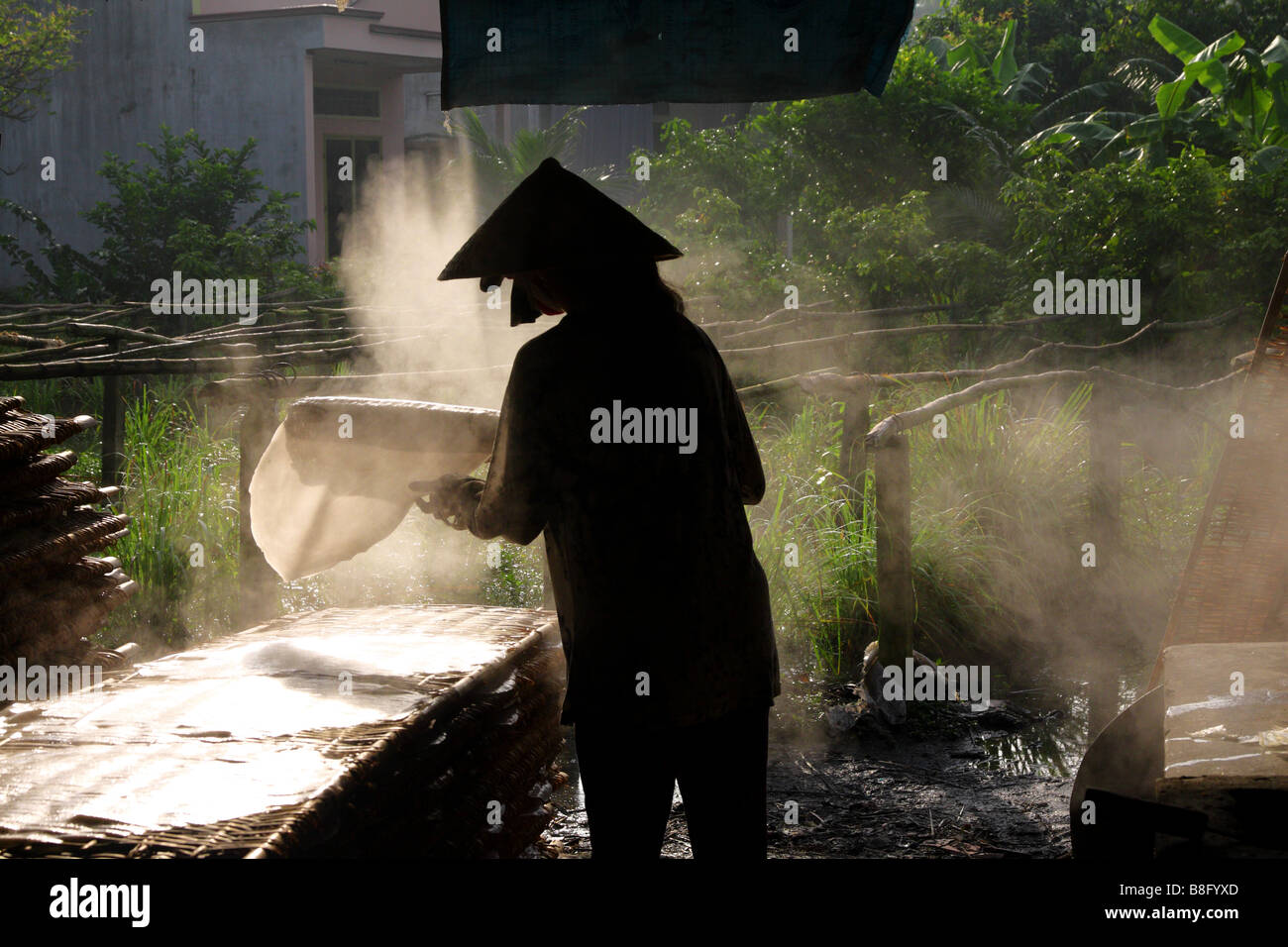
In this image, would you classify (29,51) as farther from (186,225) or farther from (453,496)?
(453,496)

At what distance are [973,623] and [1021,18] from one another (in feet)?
54.2

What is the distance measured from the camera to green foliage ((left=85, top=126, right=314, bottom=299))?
522 inches

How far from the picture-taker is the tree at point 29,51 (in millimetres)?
13367

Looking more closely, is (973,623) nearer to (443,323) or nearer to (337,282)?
(443,323)

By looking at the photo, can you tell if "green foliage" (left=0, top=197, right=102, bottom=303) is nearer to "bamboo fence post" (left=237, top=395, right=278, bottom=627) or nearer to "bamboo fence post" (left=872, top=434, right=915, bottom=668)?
"bamboo fence post" (left=237, top=395, right=278, bottom=627)

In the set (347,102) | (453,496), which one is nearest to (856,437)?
(453,496)

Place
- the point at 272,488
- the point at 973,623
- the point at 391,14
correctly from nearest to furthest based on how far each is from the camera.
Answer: the point at 272,488, the point at 973,623, the point at 391,14

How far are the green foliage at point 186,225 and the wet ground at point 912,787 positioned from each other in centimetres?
990

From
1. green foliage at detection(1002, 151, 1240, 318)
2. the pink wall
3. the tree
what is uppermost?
the pink wall

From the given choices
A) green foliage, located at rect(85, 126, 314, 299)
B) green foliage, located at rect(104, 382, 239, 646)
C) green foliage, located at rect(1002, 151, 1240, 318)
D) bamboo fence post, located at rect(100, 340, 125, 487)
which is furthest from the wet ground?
green foliage, located at rect(85, 126, 314, 299)

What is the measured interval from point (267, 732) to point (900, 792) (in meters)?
3.11

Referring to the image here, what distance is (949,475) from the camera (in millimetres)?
7266

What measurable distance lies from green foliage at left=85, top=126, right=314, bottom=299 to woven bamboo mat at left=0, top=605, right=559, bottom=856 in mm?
10644

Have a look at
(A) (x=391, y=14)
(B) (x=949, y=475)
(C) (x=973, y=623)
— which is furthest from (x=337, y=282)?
(C) (x=973, y=623)
